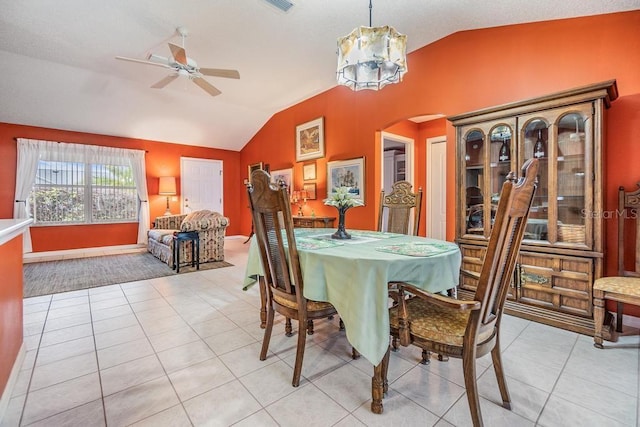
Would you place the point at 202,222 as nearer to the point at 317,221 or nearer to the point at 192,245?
the point at 192,245

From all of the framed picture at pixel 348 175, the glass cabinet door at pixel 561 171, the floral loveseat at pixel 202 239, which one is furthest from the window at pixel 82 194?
the glass cabinet door at pixel 561 171

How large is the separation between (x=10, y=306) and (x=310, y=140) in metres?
4.57

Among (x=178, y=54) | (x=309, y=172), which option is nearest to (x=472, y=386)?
(x=178, y=54)

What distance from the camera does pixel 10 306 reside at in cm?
168

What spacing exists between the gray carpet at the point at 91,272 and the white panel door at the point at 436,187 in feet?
12.1

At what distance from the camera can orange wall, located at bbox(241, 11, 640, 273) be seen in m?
2.34

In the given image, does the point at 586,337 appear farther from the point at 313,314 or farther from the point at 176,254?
the point at 176,254

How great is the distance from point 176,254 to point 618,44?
18.0 ft

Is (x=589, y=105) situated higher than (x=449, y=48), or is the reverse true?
(x=449, y=48)

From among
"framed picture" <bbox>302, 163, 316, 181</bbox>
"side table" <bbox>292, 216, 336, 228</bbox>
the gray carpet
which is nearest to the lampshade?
the gray carpet

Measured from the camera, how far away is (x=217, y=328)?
2432 millimetres

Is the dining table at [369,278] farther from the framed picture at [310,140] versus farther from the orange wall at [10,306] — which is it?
the framed picture at [310,140]

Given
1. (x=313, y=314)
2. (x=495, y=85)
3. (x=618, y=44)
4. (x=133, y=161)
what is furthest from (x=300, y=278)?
(x=133, y=161)

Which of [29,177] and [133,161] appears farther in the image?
[133,161]
